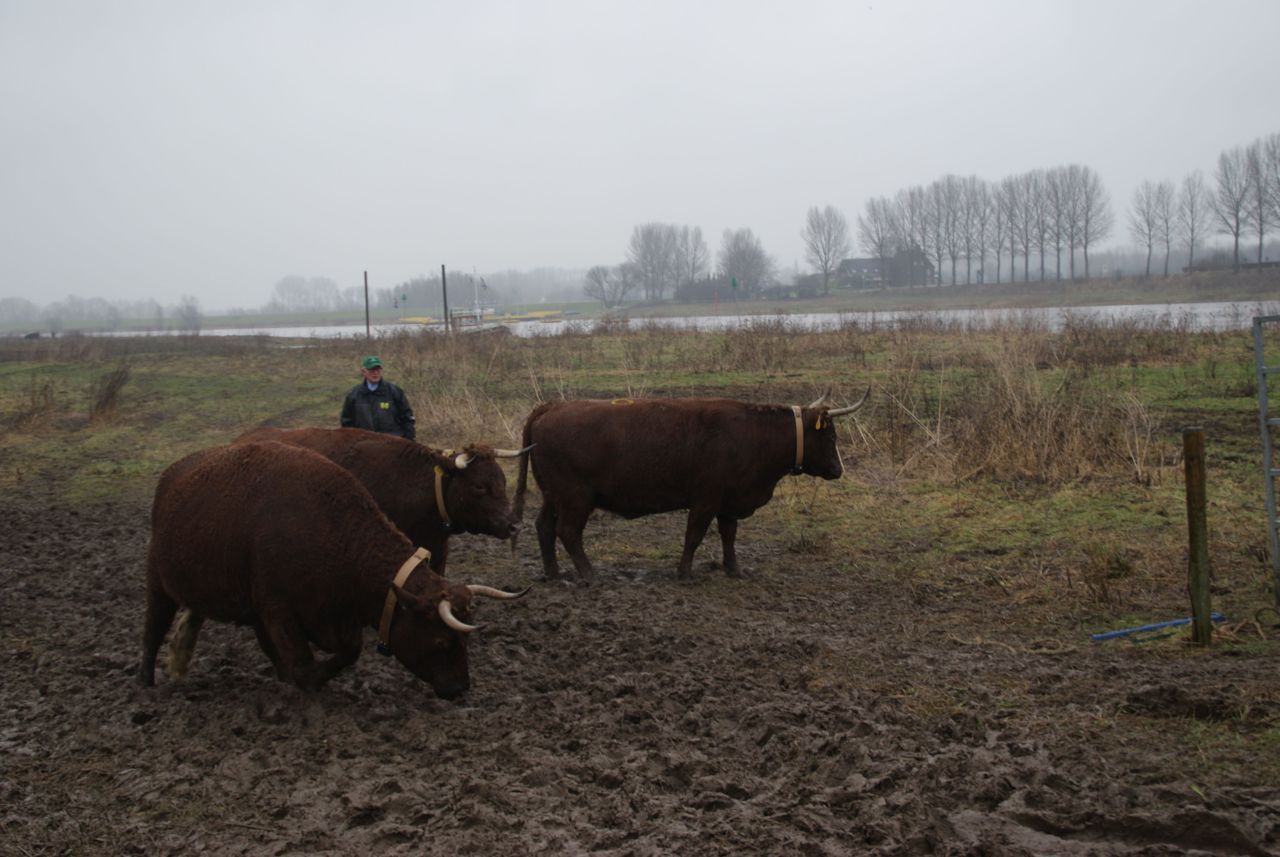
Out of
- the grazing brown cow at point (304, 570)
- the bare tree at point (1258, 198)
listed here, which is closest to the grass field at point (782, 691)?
the grazing brown cow at point (304, 570)

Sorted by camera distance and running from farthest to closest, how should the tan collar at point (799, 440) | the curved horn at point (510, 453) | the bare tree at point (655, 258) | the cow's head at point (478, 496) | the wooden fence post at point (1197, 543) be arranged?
the bare tree at point (655, 258), the tan collar at point (799, 440), the curved horn at point (510, 453), the cow's head at point (478, 496), the wooden fence post at point (1197, 543)

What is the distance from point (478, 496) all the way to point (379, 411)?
10.3 feet

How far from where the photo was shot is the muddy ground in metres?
4.70

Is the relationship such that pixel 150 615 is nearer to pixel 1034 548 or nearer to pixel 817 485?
pixel 1034 548

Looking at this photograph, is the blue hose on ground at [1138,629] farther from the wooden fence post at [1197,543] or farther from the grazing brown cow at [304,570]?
the grazing brown cow at [304,570]

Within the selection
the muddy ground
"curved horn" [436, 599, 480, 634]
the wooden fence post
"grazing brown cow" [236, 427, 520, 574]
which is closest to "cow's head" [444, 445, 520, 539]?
"grazing brown cow" [236, 427, 520, 574]

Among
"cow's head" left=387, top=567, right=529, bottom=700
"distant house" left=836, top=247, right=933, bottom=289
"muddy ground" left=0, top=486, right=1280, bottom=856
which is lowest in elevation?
"muddy ground" left=0, top=486, right=1280, bottom=856

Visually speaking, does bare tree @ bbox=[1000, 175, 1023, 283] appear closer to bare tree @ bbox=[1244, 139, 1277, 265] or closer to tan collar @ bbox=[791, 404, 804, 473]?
bare tree @ bbox=[1244, 139, 1277, 265]

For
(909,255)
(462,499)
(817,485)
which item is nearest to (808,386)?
(817,485)

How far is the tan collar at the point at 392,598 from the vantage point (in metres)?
6.52

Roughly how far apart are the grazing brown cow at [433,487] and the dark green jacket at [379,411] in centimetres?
240

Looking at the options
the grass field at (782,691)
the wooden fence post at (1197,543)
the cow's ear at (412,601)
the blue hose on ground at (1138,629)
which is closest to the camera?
the grass field at (782,691)

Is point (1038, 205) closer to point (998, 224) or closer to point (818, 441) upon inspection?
point (998, 224)

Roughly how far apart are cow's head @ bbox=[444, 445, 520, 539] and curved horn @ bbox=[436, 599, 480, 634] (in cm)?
213
